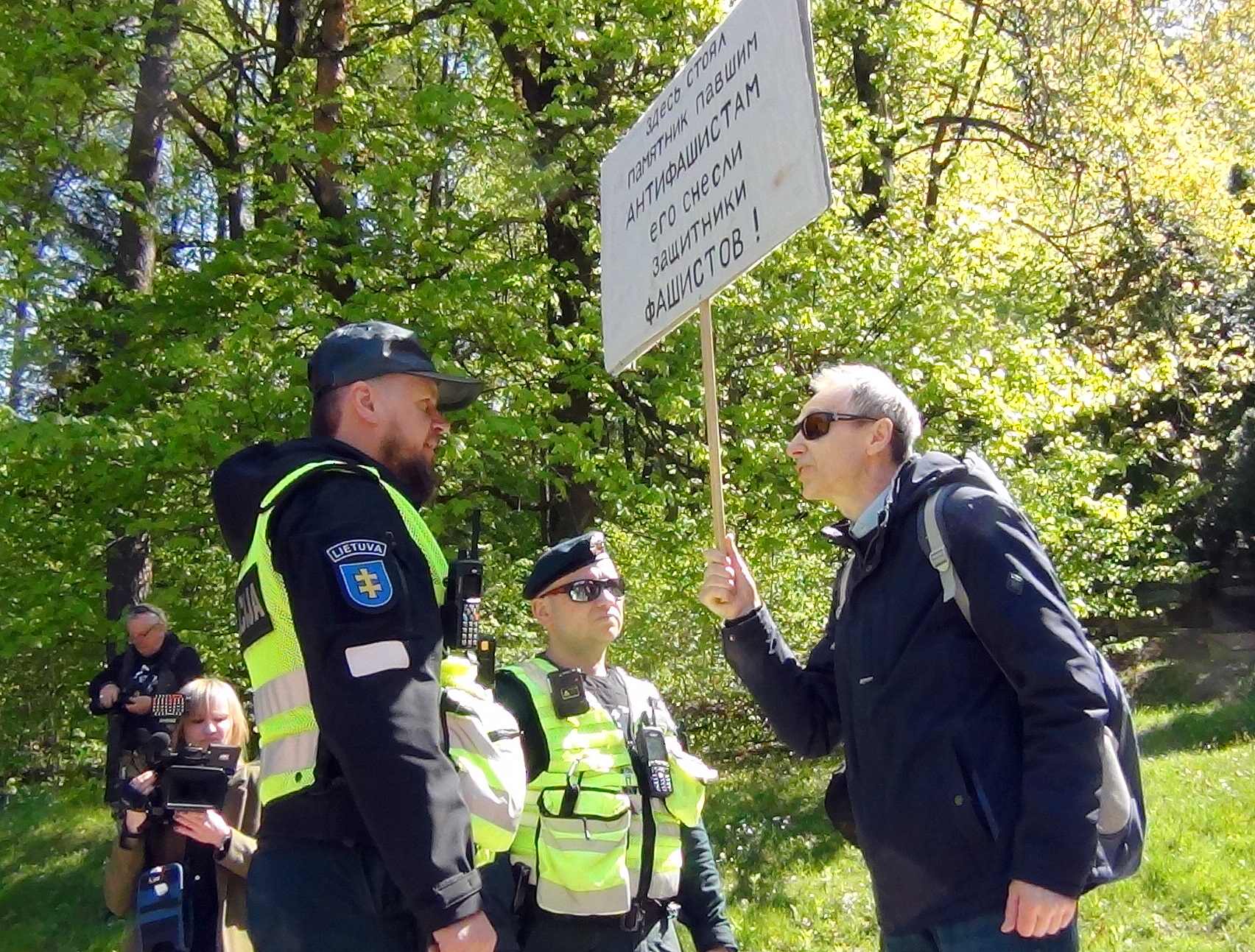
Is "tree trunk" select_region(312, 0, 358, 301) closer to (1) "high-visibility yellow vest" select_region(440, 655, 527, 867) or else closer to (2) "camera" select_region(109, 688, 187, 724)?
(2) "camera" select_region(109, 688, 187, 724)

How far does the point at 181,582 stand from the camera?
966 centimetres

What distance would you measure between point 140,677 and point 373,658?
6.50m

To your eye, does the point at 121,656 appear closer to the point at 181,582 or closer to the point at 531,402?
the point at 181,582

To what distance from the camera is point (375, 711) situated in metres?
1.98

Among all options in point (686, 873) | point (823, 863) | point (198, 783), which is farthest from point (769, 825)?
point (198, 783)

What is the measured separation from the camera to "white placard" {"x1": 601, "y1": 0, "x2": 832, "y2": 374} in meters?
2.73

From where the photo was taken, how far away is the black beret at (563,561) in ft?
11.3

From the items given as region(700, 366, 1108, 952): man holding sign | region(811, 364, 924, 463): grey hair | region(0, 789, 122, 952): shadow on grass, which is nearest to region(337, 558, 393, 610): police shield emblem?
region(700, 366, 1108, 952): man holding sign

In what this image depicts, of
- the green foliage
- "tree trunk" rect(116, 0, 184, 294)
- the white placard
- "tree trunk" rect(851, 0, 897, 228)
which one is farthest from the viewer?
"tree trunk" rect(851, 0, 897, 228)

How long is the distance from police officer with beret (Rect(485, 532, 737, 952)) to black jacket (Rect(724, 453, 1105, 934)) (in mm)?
651

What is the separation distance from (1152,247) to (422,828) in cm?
1354

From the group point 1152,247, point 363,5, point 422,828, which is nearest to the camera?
point 422,828

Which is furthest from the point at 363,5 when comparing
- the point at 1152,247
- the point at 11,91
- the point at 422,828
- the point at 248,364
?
the point at 422,828

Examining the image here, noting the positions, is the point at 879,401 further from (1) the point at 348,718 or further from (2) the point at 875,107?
(2) the point at 875,107
